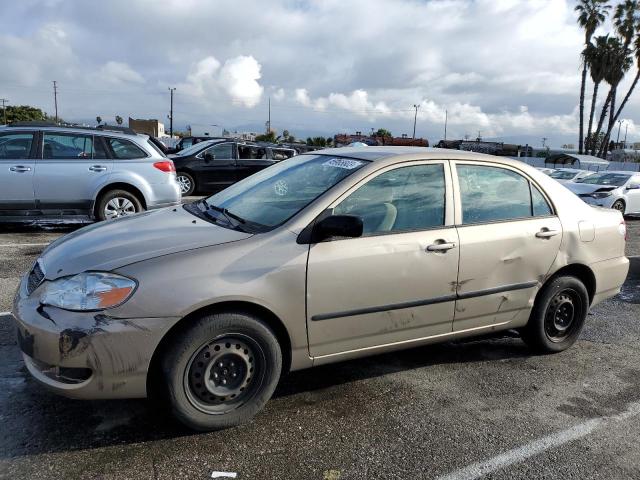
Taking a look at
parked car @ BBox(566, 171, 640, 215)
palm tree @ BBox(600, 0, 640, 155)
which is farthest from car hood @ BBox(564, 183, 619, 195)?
palm tree @ BBox(600, 0, 640, 155)

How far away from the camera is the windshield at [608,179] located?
49.8 feet

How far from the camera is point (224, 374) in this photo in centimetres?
295

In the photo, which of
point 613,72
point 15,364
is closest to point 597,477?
point 15,364

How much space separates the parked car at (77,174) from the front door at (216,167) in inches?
211

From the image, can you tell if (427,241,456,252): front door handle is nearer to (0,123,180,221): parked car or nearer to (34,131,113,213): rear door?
(0,123,180,221): parked car

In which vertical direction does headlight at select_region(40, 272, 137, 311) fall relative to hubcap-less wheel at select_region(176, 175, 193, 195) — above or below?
below

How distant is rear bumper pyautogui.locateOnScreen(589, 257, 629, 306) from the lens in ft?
14.4

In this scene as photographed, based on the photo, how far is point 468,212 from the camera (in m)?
3.73

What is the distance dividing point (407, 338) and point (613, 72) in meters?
41.7

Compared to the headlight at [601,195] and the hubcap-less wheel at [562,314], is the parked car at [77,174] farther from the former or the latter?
the headlight at [601,195]

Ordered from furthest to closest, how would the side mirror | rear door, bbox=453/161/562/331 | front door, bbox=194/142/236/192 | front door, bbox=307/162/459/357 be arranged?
front door, bbox=194/142/236/192 → rear door, bbox=453/161/562/331 → front door, bbox=307/162/459/357 → the side mirror

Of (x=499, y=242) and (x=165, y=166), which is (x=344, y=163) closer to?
(x=499, y=242)

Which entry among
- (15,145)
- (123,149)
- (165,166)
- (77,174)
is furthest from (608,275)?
(15,145)

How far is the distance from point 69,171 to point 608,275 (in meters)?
7.21
